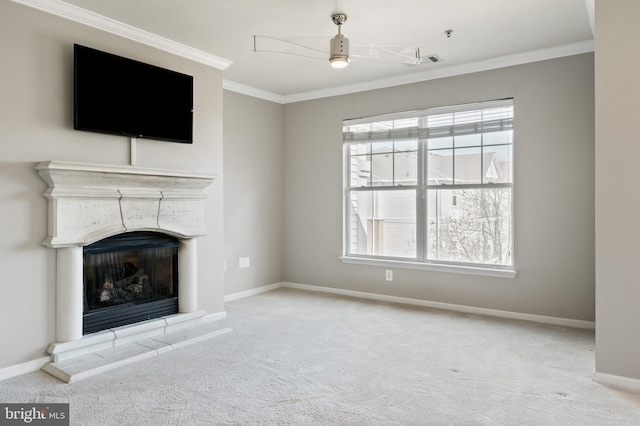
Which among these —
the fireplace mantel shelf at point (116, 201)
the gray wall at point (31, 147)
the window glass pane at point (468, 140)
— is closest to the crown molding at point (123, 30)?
the gray wall at point (31, 147)

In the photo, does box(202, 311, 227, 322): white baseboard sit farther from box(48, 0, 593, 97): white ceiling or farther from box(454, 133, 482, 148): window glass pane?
box(454, 133, 482, 148): window glass pane

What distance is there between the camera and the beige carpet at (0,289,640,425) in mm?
2396

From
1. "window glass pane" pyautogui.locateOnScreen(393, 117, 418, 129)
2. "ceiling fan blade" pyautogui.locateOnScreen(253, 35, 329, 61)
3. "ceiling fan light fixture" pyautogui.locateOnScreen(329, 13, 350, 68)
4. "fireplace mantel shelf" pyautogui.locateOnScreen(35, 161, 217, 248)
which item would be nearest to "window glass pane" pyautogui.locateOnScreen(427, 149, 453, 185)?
"window glass pane" pyautogui.locateOnScreen(393, 117, 418, 129)

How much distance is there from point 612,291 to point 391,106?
10.1 ft

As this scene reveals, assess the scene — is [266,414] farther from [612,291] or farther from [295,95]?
[295,95]

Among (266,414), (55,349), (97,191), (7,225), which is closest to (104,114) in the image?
(97,191)

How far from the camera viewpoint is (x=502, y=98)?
14.4 feet

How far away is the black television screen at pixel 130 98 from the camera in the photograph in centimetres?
329

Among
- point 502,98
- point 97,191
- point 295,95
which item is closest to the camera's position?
point 97,191

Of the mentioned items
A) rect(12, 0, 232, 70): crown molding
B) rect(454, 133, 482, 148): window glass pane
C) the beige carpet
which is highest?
rect(12, 0, 232, 70): crown molding

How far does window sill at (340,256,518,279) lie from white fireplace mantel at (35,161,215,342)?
2114 mm

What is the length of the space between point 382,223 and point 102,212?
3.09m

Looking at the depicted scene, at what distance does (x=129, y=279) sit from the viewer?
149 inches

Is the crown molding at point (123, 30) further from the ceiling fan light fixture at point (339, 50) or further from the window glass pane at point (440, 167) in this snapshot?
the window glass pane at point (440, 167)
